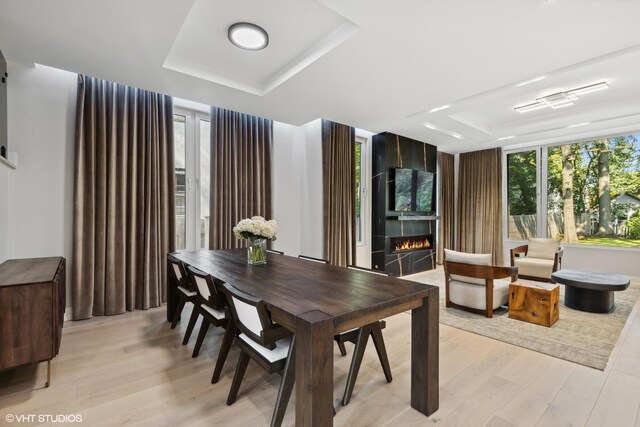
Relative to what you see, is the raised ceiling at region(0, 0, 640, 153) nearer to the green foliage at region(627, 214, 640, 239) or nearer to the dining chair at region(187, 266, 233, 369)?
the dining chair at region(187, 266, 233, 369)

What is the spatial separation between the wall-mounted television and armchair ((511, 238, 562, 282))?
1843mm

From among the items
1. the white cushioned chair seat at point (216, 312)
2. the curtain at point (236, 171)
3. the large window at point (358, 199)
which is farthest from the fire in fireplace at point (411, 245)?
the white cushioned chair seat at point (216, 312)

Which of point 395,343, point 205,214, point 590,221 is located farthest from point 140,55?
point 590,221

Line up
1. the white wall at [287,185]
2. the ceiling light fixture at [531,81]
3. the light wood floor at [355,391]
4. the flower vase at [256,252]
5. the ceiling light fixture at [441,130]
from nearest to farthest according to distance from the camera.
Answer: the light wood floor at [355,391] < the flower vase at [256,252] < the ceiling light fixture at [531,81] < the white wall at [287,185] < the ceiling light fixture at [441,130]

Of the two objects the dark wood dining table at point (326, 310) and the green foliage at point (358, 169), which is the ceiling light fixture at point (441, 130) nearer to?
the green foliage at point (358, 169)

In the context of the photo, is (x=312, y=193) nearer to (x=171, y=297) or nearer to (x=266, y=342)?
(x=171, y=297)

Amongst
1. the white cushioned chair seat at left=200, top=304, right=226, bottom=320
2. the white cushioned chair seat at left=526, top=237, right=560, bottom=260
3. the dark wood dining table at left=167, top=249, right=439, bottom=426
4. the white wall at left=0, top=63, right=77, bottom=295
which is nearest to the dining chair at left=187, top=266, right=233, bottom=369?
the white cushioned chair seat at left=200, top=304, right=226, bottom=320

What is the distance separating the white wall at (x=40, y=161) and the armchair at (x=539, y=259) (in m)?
6.33

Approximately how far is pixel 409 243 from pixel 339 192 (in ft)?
6.55

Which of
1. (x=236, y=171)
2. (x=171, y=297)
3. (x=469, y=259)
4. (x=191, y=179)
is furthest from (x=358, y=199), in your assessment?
(x=171, y=297)

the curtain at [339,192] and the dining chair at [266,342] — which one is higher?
the curtain at [339,192]

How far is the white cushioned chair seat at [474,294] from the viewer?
3309 mm

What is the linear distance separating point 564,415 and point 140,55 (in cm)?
414

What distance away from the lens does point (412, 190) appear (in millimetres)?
5848
